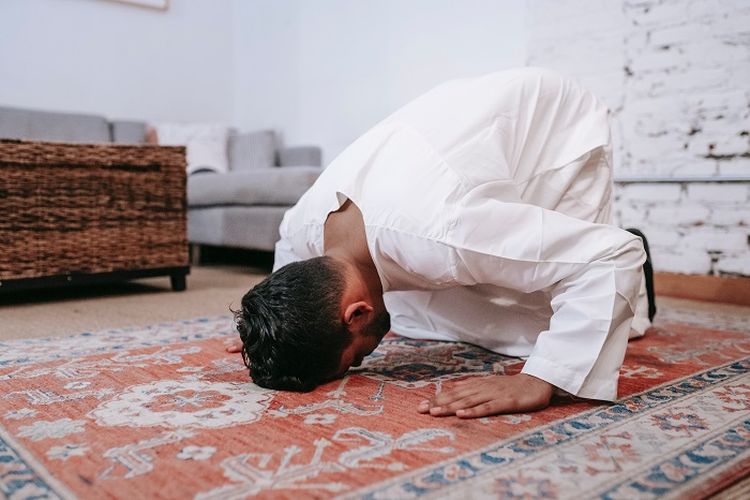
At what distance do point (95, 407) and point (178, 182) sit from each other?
5.00ft

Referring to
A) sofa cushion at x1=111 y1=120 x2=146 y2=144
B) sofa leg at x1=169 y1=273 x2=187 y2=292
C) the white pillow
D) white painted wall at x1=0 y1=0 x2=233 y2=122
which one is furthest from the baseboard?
white painted wall at x1=0 y1=0 x2=233 y2=122

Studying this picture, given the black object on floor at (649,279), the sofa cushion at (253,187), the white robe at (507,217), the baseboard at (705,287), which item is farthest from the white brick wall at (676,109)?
the sofa cushion at (253,187)

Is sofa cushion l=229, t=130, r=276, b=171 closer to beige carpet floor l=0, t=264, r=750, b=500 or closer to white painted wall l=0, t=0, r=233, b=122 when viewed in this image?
white painted wall l=0, t=0, r=233, b=122

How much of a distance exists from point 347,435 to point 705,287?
2.04 meters

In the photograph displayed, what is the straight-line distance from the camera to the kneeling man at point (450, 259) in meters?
1.09

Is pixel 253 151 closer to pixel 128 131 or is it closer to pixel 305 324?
pixel 128 131

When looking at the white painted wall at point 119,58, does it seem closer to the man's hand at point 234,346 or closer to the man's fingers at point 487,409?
the man's hand at point 234,346

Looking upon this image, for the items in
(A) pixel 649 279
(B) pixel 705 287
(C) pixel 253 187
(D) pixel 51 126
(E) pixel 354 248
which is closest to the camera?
(E) pixel 354 248

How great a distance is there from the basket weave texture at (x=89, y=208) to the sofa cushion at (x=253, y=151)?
1723 mm

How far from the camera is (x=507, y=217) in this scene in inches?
43.6

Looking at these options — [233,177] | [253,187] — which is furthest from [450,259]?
[233,177]

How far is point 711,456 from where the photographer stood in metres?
0.91

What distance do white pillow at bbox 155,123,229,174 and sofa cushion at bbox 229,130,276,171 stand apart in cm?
6

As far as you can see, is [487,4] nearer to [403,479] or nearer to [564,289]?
[564,289]
